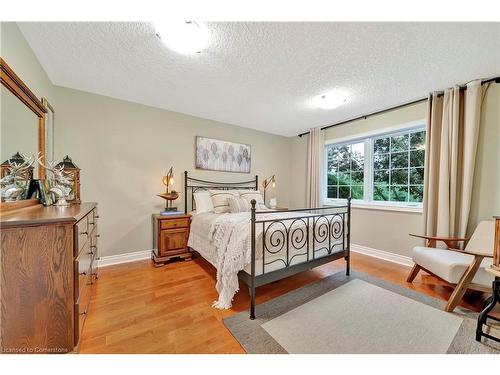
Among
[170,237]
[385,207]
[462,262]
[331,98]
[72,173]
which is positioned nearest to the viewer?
[462,262]

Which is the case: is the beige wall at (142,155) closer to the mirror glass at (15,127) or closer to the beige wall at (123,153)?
the beige wall at (123,153)

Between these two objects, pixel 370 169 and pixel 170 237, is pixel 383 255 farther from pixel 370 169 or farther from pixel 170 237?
pixel 170 237

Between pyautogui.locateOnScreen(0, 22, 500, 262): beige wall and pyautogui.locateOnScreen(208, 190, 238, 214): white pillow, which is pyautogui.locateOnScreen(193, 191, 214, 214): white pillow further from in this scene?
pyautogui.locateOnScreen(0, 22, 500, 262): beige wall

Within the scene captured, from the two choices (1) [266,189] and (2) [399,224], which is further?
(1) [266,189]

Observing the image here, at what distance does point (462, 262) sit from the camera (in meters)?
1.81

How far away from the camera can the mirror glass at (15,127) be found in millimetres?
1330

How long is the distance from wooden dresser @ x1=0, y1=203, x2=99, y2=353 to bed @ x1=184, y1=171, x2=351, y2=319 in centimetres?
108

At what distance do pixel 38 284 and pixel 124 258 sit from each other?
1937mm

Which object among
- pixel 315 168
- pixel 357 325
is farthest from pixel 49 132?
pixel 315 168

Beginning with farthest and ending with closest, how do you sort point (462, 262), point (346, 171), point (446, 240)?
point (346, 171) → point (446, 240) → point (462, 262)

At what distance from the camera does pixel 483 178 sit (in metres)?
2.28
